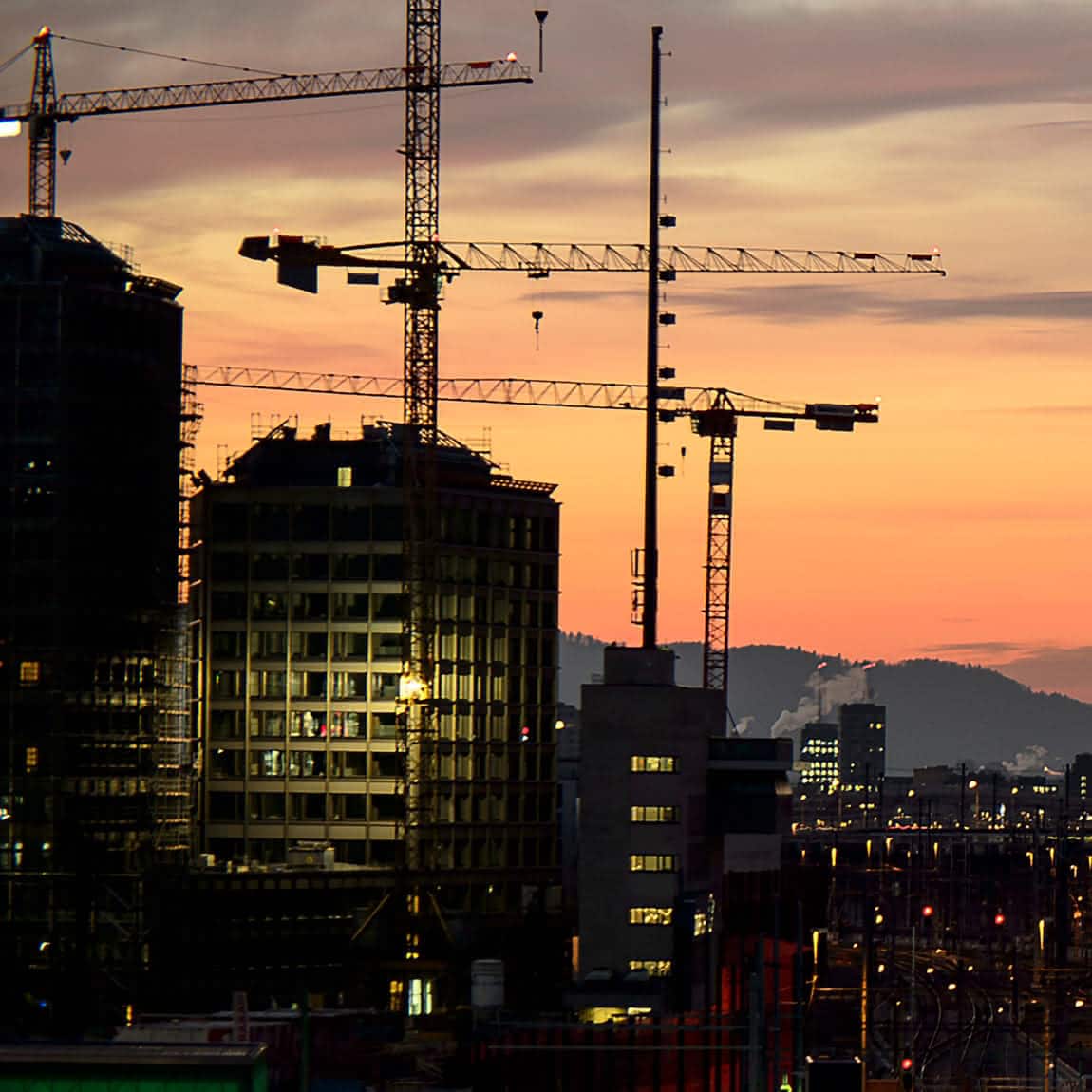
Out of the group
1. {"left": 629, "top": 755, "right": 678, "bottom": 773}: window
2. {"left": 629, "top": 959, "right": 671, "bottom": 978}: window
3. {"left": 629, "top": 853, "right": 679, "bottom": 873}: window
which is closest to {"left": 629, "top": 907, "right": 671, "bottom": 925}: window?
{"left": 629, "top": 959, "right": 671, "bottom": 978}: window

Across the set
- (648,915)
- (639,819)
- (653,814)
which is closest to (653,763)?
(653,814)

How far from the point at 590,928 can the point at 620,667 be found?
1830 centimetres

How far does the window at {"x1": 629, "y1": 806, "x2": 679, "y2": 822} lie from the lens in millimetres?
179375

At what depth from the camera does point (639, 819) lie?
179 meters

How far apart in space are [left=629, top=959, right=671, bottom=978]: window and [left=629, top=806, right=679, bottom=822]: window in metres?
9.19

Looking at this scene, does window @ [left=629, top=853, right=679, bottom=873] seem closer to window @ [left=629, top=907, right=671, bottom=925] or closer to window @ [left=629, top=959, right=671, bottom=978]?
window @ [left=629, top=907, right=671, bottom=925]

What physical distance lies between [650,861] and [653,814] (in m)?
3.21

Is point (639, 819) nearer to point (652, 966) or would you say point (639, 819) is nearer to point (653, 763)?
point (653, 763)

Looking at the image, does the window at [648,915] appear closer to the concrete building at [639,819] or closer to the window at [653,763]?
the concrete building at [639,819]

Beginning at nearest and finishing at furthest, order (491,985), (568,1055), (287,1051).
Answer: (287,1051)
(568,1055)
(491,985)

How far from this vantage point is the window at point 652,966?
174 meters

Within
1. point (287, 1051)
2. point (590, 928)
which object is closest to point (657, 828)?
point (590, 928)

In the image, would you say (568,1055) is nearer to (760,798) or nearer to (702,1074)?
(702,1074)

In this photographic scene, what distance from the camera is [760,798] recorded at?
18850 cm
